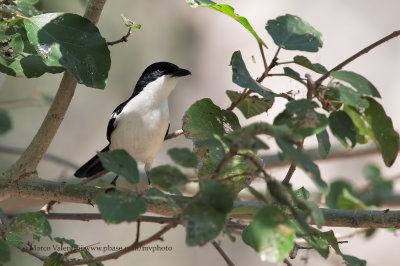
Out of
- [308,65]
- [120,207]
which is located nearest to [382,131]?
[308,65]

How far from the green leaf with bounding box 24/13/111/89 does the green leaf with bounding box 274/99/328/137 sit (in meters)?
0.56

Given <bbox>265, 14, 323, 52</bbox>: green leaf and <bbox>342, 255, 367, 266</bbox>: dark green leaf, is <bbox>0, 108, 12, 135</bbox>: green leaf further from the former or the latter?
<bbox>342, 255, 367, 266</bbox>: dark green leaf

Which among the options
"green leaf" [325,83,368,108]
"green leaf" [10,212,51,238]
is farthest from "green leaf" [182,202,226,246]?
"green leaf" [10,212,51,238]

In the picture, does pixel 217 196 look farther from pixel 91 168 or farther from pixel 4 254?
pixel 91 168

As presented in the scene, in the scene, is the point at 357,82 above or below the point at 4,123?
above

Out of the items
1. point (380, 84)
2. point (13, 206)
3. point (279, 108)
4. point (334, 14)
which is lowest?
point (13, 206)

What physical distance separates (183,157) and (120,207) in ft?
0.50

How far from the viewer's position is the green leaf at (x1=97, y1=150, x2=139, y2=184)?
122cm

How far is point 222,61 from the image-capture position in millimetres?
5340

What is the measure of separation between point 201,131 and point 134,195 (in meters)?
0.41

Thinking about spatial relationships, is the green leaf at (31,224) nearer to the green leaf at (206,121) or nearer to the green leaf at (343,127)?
the green leaf at (206,121)

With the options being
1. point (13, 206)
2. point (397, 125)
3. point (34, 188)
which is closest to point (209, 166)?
point (34, 188)

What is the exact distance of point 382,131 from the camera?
141 cm

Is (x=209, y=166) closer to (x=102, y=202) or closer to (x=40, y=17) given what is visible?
(x=102, y=202)
